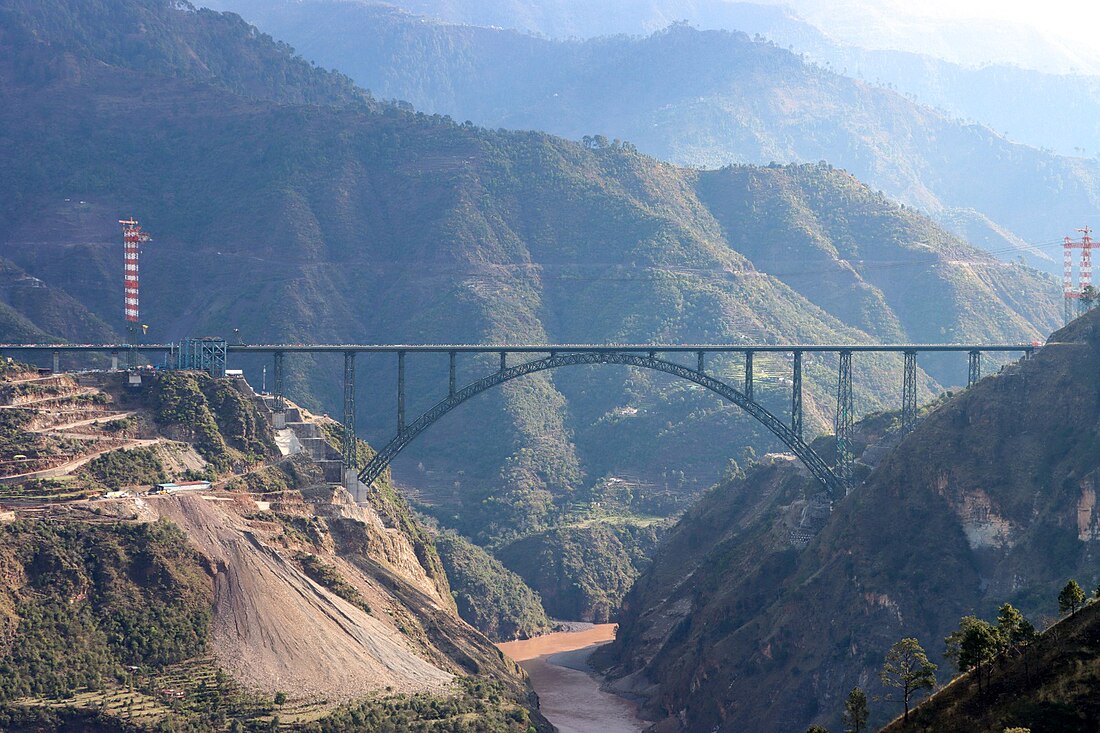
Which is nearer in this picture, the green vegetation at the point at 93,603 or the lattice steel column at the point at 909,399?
the green vegetation at the point at 93,603

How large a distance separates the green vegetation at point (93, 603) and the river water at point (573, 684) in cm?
2762

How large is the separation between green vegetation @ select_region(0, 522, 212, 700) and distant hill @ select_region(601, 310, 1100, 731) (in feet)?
113

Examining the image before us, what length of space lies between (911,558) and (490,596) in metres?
46.4

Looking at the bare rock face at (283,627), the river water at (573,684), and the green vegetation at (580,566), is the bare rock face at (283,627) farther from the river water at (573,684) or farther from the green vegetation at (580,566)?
the green vegetation at (580,566)

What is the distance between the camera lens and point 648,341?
18962 centimetres

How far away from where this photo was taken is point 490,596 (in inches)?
5925

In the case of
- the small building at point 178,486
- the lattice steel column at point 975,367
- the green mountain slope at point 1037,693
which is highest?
the lattice steel column at point 975,367

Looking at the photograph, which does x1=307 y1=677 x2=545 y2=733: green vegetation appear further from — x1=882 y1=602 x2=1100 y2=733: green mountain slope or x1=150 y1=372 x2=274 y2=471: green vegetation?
x1=882 y1=602 x2=1100 y2=733: green mountain slope

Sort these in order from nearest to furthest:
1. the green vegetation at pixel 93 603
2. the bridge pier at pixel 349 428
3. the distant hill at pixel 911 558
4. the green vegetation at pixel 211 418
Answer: the green vegetation at pixel 93 603 → the distant hill at pixel 911 558 → the green vegetation at pixel 211 418 → the bridge pier at pixel 349 428

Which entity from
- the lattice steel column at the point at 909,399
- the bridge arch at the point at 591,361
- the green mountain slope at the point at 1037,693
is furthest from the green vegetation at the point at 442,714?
the green mountain slope at the point at 1037,693

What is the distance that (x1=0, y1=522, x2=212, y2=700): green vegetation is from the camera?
9625 centimetres

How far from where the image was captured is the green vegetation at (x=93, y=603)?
96.2 meters

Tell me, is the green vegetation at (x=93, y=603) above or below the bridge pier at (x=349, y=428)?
below

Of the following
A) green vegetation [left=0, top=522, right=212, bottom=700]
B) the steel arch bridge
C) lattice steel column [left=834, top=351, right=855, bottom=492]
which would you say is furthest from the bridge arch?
green vegetation [left=0, top=522, right=212, bottom=700]
